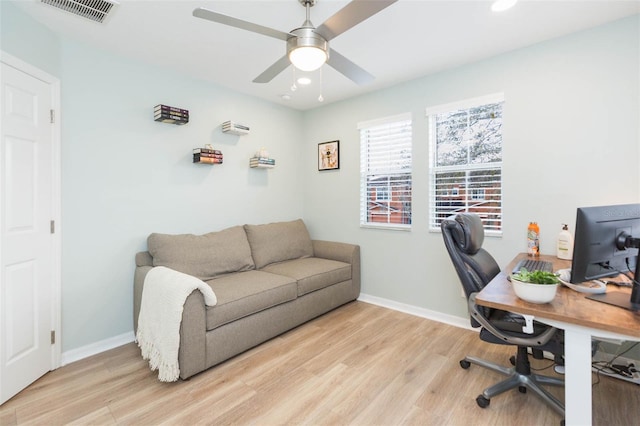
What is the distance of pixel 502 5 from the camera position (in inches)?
74.8

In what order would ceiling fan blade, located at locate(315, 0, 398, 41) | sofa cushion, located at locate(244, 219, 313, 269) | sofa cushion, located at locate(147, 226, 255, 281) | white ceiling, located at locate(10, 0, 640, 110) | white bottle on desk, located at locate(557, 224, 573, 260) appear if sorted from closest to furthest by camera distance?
ceiling fan blade, located at locate(315, 0, 398, 41) < white ceiling, located at locate(10, 0, 640, 110) < white bottle on desk, located at locate(557, 224, 573, 260) < sofa cushion, located at locate(147, 226, 255, 281) < sofa cushion, located at locate(244, 219, 313, 269)

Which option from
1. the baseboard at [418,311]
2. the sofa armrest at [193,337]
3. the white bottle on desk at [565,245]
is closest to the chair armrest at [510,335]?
the white bottle on desk at [565,245]

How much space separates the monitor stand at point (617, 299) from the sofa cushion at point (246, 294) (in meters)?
2.09

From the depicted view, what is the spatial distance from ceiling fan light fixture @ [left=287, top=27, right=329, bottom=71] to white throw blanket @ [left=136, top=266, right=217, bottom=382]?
1.59m

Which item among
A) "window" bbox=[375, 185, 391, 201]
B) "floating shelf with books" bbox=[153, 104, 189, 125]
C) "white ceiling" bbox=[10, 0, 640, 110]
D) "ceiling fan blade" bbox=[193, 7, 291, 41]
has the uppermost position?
"white ceiling" bbox=[10, 0, 640, 110]

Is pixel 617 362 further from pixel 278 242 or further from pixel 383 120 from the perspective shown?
pixel 278 242

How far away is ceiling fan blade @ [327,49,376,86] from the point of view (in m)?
1.85

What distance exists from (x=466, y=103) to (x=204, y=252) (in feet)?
9.45

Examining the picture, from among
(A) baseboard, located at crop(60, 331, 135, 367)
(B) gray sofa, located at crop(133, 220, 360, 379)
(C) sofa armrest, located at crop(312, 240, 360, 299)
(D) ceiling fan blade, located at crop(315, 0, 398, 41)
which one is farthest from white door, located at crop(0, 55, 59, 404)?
(C) sofa armrest, located at crop(312, 240, 360, 299)

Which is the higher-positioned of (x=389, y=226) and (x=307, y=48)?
(x=307, y=48)

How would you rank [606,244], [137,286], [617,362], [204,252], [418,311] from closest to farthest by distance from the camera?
[606,244], [617,362], [137,286], [204,252], [418,311]

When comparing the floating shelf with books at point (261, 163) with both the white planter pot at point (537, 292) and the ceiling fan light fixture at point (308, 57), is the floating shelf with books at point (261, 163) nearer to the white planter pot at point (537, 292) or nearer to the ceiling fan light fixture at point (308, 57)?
the ceiling fan light fixture at point (308, 57)

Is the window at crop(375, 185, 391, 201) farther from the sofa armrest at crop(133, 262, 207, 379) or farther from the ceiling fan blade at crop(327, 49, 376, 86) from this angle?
the sofa armrest at crop(133, 262, 207, 379)

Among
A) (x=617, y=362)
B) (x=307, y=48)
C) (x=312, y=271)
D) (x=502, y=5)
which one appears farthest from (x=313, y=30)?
(x=617, y=362)
